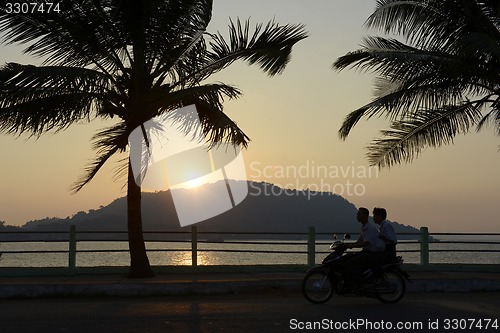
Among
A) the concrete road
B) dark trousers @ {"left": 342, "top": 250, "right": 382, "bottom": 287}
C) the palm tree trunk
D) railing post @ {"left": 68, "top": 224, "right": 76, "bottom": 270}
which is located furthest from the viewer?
railing post @ {"left": 68, "top": 224, "right": 76, "bottom": 270}

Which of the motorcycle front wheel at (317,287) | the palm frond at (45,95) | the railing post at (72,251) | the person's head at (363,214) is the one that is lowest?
the motorcycle front wheel at (317,287)

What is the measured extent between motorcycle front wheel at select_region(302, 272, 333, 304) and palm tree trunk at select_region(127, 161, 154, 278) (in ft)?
15.7

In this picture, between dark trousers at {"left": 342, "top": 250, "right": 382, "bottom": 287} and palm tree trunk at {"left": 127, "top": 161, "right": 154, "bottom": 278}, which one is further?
palm tree trunk at {"left": 127, "top": 161, "right": 154, "bottom": 278}

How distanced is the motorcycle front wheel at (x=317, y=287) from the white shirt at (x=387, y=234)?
1.22 metres

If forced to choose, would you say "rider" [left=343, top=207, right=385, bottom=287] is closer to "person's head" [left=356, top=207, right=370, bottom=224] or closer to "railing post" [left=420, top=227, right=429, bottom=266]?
"person's head" [left=356, top=207, right=370, bottom=224]

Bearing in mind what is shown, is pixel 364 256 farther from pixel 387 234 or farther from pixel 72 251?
pixel 72 251

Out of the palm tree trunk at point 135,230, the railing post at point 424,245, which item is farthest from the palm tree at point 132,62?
the railing post at point 424,245

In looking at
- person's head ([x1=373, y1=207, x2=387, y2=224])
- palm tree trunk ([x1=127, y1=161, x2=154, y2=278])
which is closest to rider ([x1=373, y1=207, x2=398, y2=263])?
person's head ([x1=373, y1=207, x2=387, y2=224])

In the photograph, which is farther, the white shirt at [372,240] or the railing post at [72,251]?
the railing post at [72,251]

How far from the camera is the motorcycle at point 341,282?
1220 cm

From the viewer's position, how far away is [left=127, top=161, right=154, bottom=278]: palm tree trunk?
15914 mm

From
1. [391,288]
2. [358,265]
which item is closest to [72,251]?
[358,265]

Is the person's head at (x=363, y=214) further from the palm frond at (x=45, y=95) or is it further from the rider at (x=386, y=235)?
the palm frond at (x=45, y=95)

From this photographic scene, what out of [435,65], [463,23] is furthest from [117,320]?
[463,23]
